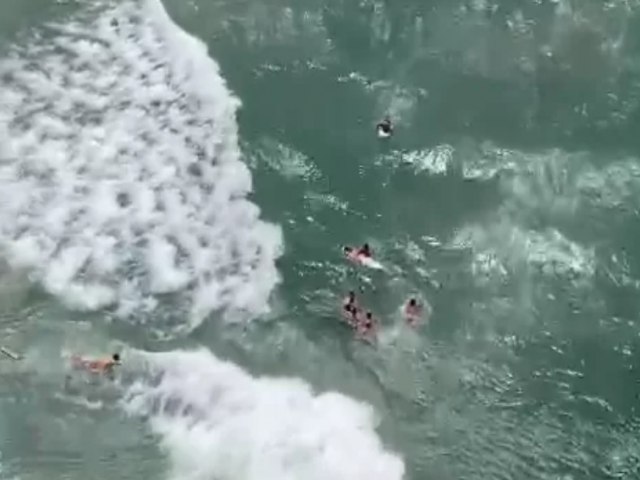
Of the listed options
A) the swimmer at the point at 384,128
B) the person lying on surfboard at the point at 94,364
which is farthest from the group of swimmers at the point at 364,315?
Answer: the person lying on surfboard at the point at 94,364

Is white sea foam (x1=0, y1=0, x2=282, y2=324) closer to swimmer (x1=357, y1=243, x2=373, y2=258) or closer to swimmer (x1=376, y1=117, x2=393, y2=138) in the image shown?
swimmer (x1=357, y1=243, x2=373, y2=258)

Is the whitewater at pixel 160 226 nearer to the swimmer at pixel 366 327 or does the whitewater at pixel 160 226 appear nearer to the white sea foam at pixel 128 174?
the white sea foam at pixel 128 174

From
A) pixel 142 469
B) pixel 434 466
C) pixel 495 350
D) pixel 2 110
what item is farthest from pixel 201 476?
pixel 2 110

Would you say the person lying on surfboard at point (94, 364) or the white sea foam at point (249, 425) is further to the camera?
the person lying on surfboard at point (94, 364)

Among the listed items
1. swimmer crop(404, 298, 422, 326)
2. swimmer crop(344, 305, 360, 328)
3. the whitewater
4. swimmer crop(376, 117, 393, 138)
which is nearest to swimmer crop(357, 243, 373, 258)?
swimmer crop(344, 305, 360, 328)

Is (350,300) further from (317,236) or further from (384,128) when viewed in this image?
(384,128)

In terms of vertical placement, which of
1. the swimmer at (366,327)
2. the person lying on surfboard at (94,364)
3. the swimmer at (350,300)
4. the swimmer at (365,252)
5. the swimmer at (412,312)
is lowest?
the person lying on surfboard at (94,364)

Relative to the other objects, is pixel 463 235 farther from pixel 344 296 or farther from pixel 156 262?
pixel 156 262
